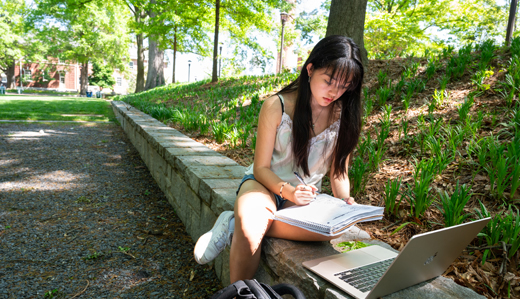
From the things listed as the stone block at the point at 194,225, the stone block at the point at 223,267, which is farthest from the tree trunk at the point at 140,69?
the stone block at the point at 223,267

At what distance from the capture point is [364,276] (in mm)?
1146

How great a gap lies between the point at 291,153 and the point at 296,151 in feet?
0.12

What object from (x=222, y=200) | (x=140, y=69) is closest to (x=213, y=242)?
(x=222, y=200)

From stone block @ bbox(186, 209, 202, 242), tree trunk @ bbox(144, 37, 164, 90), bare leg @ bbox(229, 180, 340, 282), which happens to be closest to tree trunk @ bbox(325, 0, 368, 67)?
stone block @ bbox(186, 209, 202, 242)

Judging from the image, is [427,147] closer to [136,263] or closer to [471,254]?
[471,254]

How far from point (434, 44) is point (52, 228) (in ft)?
49.7

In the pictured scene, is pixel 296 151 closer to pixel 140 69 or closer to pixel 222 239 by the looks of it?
pixel 222 239

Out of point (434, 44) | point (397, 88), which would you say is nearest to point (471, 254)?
point (397, 88)

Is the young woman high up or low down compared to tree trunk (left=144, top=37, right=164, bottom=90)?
down

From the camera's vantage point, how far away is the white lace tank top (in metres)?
1.66

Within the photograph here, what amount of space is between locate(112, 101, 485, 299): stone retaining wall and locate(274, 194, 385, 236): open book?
14 cm

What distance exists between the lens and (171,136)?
4.11m

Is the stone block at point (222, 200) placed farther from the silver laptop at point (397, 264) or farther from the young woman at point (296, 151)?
the silver laptop at point (397, 264)

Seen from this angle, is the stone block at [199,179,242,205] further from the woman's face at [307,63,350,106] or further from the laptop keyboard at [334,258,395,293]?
the laptop keyboard at [334,258,395,293]
